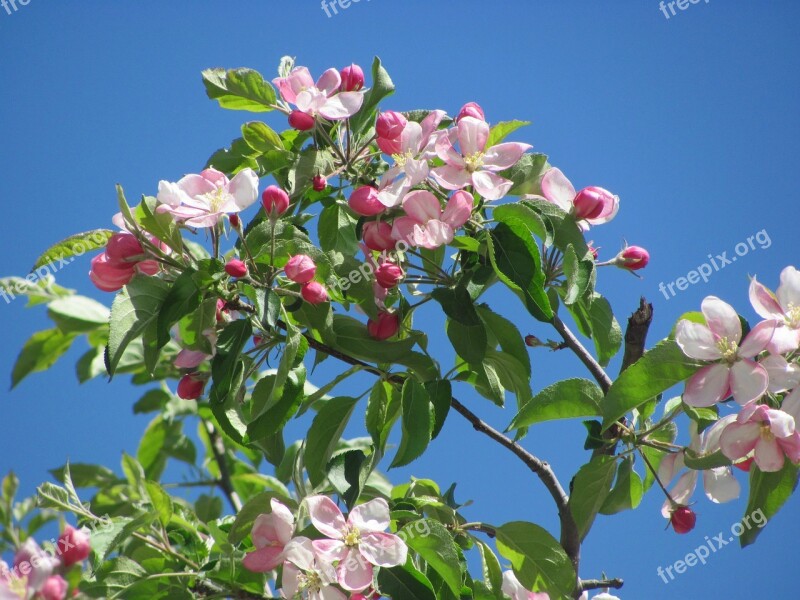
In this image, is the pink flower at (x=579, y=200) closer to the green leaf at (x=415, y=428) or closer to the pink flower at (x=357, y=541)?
the green leaf at (x=415, y=428)

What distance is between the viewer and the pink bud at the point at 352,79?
1.98m

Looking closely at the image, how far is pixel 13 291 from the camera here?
108 inches

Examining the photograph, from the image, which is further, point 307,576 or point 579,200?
point 579,200

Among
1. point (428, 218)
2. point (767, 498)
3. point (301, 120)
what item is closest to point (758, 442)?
point (767, 498)

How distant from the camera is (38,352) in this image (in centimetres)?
310

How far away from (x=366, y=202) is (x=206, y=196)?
270 mm

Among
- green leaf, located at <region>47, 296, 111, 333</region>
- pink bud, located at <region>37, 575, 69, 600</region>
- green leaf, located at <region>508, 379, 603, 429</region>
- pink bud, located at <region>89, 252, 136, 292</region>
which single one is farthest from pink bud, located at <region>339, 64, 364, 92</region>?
green leaf, located at <region>47, 296, 111, 333</region>

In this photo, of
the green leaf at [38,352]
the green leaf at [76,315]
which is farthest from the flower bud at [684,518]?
the green leaf at [38,352]

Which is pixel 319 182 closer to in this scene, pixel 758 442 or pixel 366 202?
pixel 366 202

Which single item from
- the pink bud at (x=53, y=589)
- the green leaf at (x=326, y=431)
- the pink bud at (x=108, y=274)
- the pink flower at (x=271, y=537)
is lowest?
the pink flower at (x=271, y=537)

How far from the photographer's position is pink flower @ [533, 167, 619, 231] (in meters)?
1.80

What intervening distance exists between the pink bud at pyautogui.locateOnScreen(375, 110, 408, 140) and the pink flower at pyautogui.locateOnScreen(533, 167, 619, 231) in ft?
0.89


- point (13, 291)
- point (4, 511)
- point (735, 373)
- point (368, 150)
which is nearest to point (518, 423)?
point (735, 373)

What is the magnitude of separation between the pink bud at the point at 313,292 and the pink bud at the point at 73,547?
0.53 m
